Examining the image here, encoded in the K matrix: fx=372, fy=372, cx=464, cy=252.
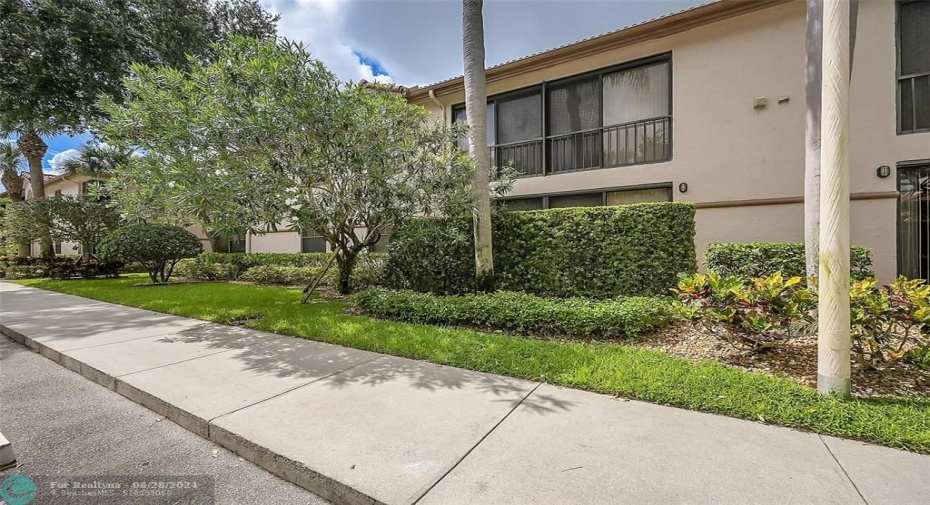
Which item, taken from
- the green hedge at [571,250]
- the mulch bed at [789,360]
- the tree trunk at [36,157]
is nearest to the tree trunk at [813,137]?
the mulch bed at [789,360]

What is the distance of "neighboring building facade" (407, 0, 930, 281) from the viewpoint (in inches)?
265

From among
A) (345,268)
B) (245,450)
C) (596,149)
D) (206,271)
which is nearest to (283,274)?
(345,268)

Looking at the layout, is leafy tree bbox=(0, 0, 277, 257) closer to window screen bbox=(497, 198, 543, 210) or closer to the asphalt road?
window screen bbox=(497, 198, 543, 210)

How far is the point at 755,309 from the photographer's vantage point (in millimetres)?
3785

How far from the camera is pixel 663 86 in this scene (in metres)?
8.83

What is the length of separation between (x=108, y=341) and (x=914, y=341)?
9586mm

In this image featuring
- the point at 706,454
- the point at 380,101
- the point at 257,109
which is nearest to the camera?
the point at 706,454

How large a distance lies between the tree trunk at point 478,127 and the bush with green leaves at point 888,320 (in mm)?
4615

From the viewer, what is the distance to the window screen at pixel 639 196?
28.3ft

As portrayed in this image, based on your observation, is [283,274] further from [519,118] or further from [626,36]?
[626,36]

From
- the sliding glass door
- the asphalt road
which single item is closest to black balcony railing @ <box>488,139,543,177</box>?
the sliding glass door

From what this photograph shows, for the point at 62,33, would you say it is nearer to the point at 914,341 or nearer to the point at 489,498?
the point at 489,498

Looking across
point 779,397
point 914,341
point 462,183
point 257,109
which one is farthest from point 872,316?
point 257,109

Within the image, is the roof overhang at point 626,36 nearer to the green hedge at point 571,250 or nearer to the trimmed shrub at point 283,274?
the green hedge at point 571,250
